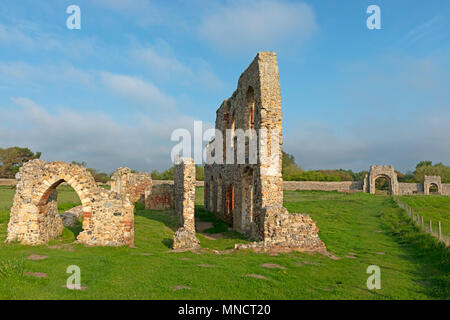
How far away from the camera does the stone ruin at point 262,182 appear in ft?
41.1

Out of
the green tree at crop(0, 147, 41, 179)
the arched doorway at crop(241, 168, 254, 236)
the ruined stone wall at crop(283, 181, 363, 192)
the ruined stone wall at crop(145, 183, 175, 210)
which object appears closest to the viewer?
the arched doorway at crop(241, 168, 254, 236)

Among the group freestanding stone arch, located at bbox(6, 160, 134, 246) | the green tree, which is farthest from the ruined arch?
the green tree

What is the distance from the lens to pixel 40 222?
11.8m

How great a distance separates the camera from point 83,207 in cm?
1177

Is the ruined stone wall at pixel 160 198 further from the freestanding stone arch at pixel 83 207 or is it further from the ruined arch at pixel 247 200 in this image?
the freestanding stone arch at pixel 83 207

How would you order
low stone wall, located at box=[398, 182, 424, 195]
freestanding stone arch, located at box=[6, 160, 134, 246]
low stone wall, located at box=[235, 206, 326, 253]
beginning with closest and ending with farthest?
freestanding stone arch, located at box=[6, 160, 134, 246]
low stone wall, located at box=[235, 206, 326, 253]
low stone wall, located at box=[398, 182, 424, 195]

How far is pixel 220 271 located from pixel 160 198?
1847 cm

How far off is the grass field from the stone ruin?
3.34 ft

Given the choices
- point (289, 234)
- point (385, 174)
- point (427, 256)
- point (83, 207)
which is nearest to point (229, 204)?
point (289, 234)

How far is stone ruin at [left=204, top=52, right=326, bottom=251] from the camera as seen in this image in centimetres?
1254

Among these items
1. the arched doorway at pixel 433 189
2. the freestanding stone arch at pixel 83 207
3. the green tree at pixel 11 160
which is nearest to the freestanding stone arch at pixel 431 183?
the arched doorway at pixel 433 189

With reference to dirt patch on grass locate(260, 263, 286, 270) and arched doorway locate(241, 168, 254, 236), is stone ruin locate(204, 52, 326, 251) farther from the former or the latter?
dirt patch on grass locate(260, 263, 286, 270)

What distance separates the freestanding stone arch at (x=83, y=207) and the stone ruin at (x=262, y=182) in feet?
15.4

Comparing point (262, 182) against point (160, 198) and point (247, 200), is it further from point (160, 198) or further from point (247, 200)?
point (160, 198)
